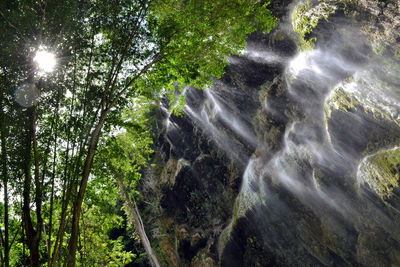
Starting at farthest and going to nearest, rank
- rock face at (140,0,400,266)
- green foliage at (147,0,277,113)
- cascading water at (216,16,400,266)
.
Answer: rock face at (140,0,400,266) < cascading water at (216,16,400,266) < green foliage at (147,0,277,113)

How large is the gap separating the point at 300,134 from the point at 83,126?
8124mm

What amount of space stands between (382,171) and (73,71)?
7.63m

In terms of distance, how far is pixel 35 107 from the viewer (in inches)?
142

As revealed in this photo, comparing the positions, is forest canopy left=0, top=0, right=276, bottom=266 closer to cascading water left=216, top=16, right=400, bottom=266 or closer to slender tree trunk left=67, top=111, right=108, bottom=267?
slender tree trunk left=67, top=111, right=108, bottom=267

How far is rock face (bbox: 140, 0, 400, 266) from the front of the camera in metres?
6.84

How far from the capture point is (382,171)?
629 centimetres

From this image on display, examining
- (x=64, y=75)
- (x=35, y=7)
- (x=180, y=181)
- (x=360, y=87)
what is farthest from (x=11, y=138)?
(x=180, y=181)

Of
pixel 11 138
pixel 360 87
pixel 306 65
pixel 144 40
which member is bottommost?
pixel 360 87

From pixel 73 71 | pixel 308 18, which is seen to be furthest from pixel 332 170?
pixel 73 71

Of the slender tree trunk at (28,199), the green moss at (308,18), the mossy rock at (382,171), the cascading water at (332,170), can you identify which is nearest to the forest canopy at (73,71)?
the slender tree trunk at (28,199)

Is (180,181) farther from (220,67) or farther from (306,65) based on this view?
(220,67)

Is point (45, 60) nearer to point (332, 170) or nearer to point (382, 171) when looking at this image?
point (382, 171)

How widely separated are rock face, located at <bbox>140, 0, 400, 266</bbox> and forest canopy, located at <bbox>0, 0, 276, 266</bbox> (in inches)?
180

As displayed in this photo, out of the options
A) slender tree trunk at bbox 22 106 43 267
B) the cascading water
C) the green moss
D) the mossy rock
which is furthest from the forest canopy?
the green moss
